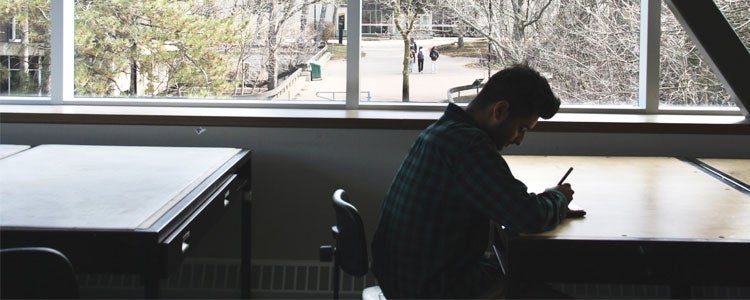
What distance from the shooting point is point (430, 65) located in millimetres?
3826

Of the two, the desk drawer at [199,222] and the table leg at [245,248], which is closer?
the desk drawer at [199,222]

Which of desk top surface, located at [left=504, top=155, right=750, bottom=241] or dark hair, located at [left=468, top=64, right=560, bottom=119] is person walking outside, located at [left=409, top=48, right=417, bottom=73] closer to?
desk top surface, located at [left=504, top=155, right=750, bottom=241]

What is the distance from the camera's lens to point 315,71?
152 inches

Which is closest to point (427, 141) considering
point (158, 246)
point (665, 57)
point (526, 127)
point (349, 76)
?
point (526, 127)

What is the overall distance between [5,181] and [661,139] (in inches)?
97.9

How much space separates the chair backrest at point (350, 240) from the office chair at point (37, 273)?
2.42 feet

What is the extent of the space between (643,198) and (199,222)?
4.14ft

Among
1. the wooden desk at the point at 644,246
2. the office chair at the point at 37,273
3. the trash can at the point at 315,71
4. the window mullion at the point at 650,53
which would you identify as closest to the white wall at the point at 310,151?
the window mullion at the point at 650,53

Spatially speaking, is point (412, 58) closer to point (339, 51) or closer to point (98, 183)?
point (339, 51)

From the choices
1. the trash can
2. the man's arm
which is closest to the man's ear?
the man's arm

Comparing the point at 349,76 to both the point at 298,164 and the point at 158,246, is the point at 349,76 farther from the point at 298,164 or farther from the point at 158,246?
the point at 158,246

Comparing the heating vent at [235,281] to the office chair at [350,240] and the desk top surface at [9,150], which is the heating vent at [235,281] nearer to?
the desk top surface at [9,150]

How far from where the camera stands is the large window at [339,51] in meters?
3.78

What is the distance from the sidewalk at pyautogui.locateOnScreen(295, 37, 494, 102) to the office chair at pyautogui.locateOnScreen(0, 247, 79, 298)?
2357 mm
